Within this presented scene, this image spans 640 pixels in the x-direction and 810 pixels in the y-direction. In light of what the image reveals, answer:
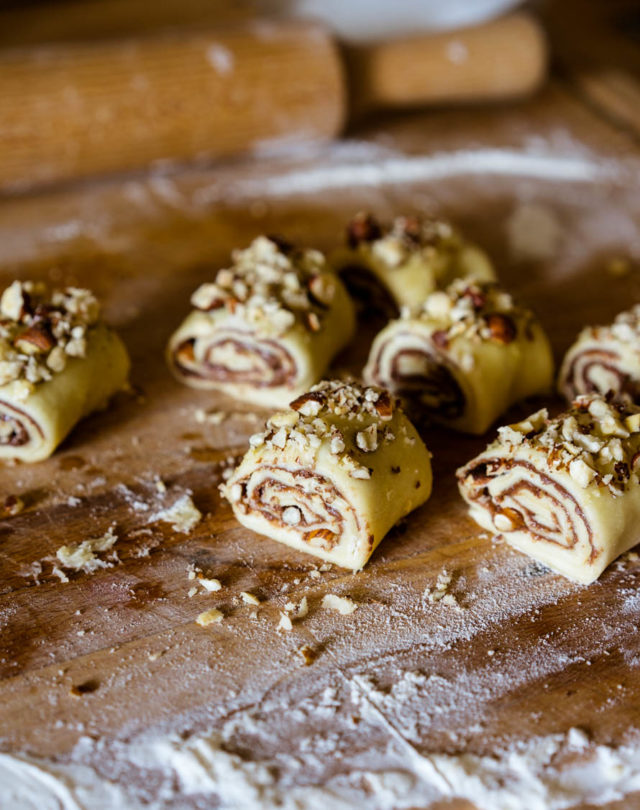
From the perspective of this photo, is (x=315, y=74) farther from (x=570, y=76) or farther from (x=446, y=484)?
(x=446, y=484)

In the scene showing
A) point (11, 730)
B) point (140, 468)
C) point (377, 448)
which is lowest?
point (11, 730)

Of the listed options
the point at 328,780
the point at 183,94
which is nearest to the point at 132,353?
the point at 183,94

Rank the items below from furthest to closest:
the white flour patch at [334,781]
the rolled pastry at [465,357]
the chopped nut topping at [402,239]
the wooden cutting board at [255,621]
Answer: the chopped nut topping at [402,239] < the rolled pastry at [465,357] < the wooden cutting board at [255,621] < the white flour patch at [334,781]

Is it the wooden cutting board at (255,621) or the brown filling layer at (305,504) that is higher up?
the brown filling layer at (305,504)

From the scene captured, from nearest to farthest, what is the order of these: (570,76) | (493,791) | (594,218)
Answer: (493,791) < (594,218) < (570,76)

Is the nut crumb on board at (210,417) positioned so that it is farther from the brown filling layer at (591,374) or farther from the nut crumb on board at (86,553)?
the brown filling layer at (591,374)

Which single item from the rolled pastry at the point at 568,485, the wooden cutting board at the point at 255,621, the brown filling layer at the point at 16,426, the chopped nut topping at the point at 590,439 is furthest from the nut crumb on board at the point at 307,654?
the brown filling layer at the point at 16,426

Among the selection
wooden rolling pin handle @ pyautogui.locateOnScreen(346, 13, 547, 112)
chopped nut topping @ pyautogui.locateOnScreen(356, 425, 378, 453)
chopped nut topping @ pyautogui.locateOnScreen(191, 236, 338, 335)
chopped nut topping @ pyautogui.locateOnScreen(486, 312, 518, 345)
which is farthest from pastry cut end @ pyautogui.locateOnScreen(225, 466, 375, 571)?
wooden rolling pin handle @ pyautogui.locateOnScreen(346, 13, 547, 112)

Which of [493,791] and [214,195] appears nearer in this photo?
[493,791]
